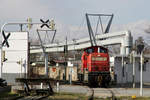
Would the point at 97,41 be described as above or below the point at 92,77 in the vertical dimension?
above

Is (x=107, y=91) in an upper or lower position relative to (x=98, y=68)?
lower

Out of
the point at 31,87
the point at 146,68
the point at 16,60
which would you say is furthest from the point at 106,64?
the point at 146,68

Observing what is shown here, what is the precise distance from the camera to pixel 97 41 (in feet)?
164

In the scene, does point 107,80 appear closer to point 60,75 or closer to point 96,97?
point 96,97

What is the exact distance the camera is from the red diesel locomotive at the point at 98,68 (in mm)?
27531

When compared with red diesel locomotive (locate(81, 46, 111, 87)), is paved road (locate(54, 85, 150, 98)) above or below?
below

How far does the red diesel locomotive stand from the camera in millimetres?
27531

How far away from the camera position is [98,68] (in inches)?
1101

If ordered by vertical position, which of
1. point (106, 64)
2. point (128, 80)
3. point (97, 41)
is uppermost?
point (97, 41)

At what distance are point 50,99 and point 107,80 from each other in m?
11.0

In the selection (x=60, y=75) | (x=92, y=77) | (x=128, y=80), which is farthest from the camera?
(x=60, y=75)

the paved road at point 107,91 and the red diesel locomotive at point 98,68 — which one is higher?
the red diesel locomotive at point 98,68

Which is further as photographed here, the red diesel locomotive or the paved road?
the red diesel locomotive

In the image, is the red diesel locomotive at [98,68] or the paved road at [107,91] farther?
the red diesel locomotive at [98,68]
